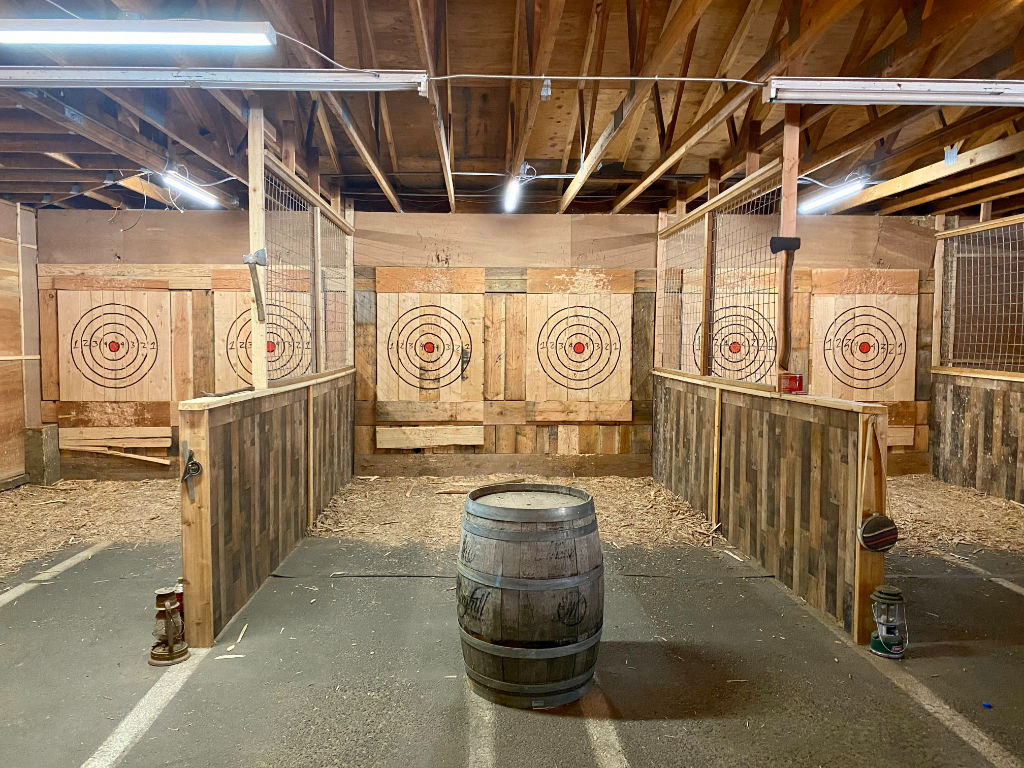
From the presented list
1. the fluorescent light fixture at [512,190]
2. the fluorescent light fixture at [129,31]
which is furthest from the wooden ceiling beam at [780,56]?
the fluorescent light fixture at [129,31]

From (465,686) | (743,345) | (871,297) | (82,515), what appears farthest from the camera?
(871,297)

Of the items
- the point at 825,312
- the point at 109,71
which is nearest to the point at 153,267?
the point at 109,71

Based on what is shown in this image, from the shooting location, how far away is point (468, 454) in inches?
241

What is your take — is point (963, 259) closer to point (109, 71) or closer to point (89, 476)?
point (109, 71)

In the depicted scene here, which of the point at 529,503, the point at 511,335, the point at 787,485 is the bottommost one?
the point at 787,485

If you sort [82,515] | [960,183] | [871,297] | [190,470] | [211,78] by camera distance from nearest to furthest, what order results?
[190,470] < [211,78] < [82,515] < [960,183] < [871,297]

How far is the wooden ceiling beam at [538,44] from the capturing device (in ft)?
9.23

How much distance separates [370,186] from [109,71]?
3727 millimetres

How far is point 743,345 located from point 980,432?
2.19 m

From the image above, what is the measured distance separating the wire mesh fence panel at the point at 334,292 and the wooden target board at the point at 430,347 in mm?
365

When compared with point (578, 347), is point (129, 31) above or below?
above

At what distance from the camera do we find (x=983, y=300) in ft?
19.7

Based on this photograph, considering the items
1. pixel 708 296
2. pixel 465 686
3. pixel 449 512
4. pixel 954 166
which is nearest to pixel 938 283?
pixel 954 166

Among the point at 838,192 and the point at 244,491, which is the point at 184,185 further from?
the point at 838,192
